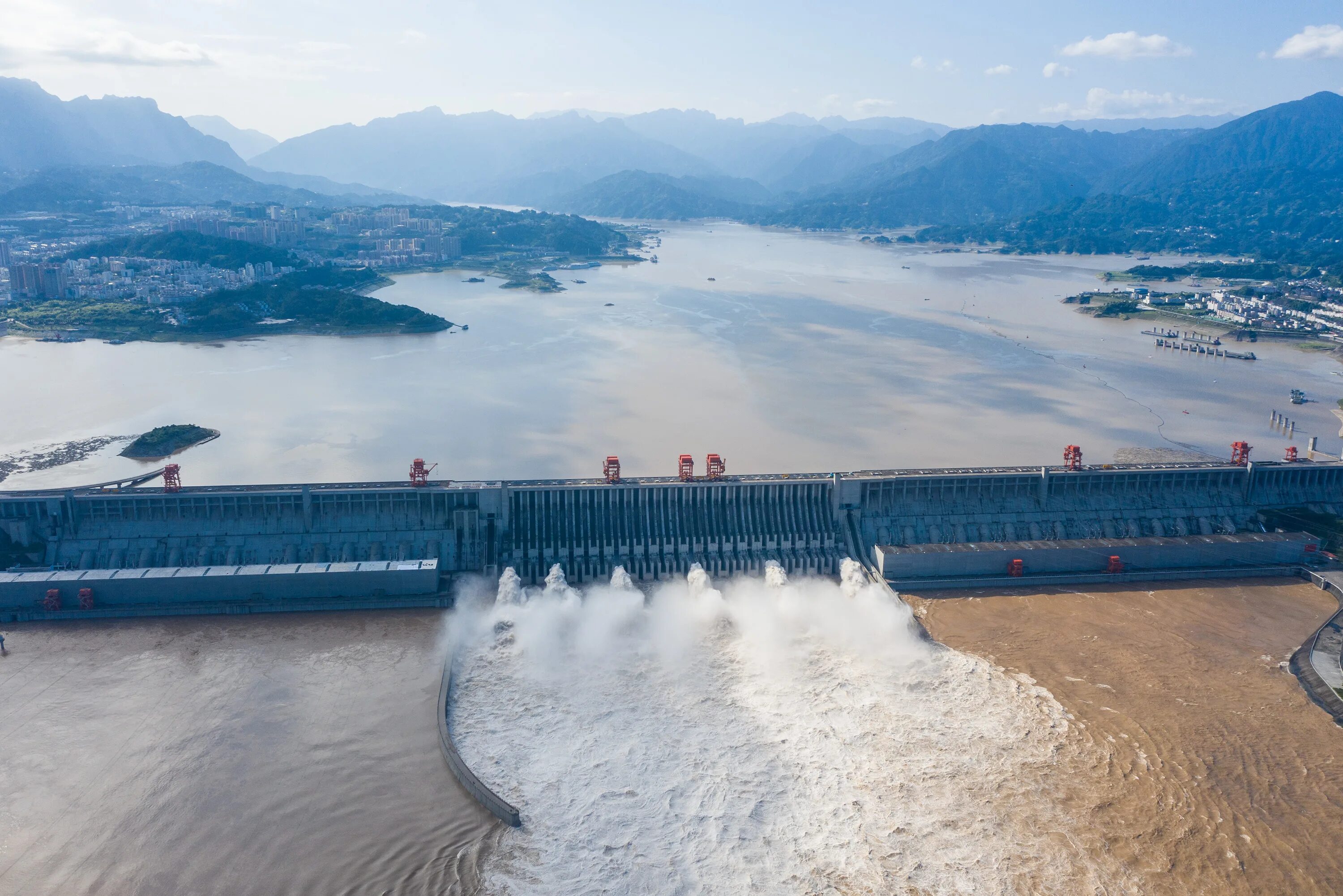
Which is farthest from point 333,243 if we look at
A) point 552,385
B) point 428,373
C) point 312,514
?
point 312,514

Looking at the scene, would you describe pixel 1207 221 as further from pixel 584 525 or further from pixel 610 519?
pixel 584 525

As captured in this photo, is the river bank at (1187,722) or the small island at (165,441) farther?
the small island at (165,441)

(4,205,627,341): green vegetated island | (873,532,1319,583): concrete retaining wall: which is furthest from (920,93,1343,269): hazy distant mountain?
(873,532,1319,583): concrete retaining wall

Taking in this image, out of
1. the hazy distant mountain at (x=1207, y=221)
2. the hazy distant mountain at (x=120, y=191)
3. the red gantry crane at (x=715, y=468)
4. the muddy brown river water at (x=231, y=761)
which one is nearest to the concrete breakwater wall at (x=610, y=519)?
the red gantry crane at (x=715, y=468)

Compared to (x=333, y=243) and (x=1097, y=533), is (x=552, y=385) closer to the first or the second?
(x=1097, y=533)

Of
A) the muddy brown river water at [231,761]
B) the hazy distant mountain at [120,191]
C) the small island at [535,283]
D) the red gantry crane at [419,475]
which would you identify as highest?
the hazy distant mountain at [120,191]

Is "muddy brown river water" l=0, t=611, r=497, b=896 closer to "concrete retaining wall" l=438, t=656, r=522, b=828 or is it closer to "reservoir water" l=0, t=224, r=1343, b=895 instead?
"reservoir water" l=0, t=224, r=1343, b=895

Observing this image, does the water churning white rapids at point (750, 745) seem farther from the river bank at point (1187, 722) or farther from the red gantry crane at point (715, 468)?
the red gantry crane at point (715, 468)
